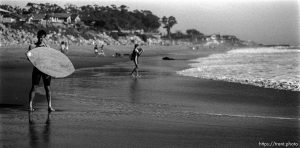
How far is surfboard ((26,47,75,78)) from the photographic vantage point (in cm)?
683

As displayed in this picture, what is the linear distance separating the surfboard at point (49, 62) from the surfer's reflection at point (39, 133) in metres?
1.06

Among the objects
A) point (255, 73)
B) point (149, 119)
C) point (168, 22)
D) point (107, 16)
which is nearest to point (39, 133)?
point (149, 119)

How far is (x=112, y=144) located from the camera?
4.67m

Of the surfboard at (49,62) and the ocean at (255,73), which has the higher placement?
the surfboard at (49,62)

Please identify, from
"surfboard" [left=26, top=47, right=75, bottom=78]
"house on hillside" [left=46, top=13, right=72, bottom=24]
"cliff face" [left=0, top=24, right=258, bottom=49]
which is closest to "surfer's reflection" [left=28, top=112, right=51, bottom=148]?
"surfboard" [left=26, top=47, right=75, bottom=78]

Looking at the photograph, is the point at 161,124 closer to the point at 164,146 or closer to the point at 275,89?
the point at 164,146

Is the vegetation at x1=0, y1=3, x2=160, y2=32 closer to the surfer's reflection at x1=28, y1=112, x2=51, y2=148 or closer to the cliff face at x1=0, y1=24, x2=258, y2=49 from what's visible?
the cliff face at x1=0, y1=24, x2=258, y2=49

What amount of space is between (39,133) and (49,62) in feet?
7.16

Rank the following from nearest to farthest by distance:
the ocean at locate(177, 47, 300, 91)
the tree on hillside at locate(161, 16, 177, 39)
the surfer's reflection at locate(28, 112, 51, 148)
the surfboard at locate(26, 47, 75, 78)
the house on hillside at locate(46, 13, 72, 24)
Result: the surfer's reflection at locate(28, 112, 51, 148), the surfboard at locate(26, 47, 75, 78), the ocean at locate(177, 47, 300, 91), the house on hillside at locate(46, 13, 72, 24), the tree on hillside at locate(161, 16, 177, 39)

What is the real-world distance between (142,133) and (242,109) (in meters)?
3.18

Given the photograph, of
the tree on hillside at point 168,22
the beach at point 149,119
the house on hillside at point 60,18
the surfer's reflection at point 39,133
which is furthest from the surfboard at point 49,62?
the tree on hillside at point 168,22

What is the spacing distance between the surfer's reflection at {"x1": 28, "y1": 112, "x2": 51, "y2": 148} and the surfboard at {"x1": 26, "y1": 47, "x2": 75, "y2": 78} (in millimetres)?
1061

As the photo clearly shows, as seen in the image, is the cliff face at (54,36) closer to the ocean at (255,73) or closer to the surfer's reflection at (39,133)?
the ocean at (255,73)

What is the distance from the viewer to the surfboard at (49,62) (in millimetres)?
6832
